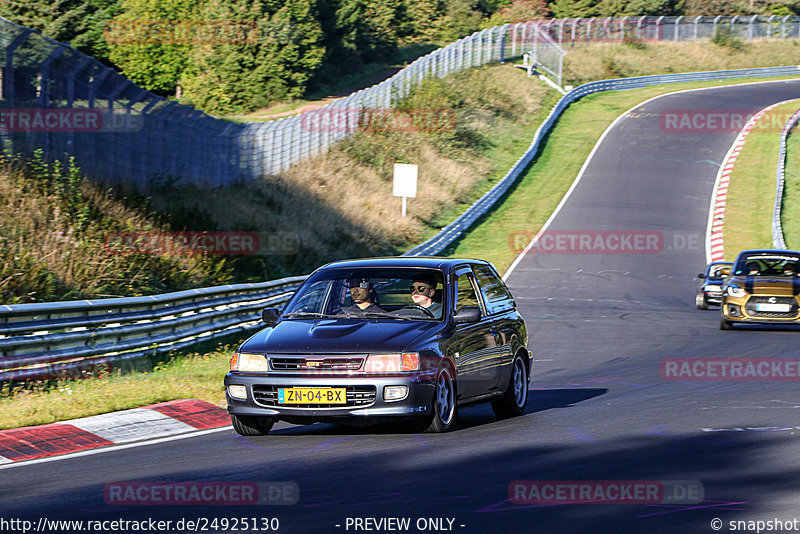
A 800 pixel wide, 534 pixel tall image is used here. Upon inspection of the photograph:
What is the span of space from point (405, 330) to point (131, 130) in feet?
56.4

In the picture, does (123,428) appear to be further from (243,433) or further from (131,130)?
(131,130)

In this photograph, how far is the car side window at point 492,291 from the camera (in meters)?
10.9

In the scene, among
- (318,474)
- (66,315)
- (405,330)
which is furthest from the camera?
(66,315)

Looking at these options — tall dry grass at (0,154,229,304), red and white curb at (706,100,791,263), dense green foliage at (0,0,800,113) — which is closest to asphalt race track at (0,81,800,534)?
tall dry grass at (0,154,229,304)

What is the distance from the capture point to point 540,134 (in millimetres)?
56406

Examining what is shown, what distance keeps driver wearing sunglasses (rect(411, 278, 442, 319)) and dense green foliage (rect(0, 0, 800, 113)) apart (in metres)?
61.6

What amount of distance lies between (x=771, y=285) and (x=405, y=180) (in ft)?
63.3

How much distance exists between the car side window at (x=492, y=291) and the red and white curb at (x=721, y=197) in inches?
970

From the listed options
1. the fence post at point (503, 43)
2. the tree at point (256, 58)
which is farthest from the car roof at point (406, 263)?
the tree at point (256, 58)

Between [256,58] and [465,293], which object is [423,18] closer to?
[256,58]

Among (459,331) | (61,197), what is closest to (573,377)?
(459,331)

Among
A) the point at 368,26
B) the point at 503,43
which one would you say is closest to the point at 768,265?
the point at 503,43

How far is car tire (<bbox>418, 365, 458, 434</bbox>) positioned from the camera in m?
9.20

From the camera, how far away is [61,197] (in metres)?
21.0
